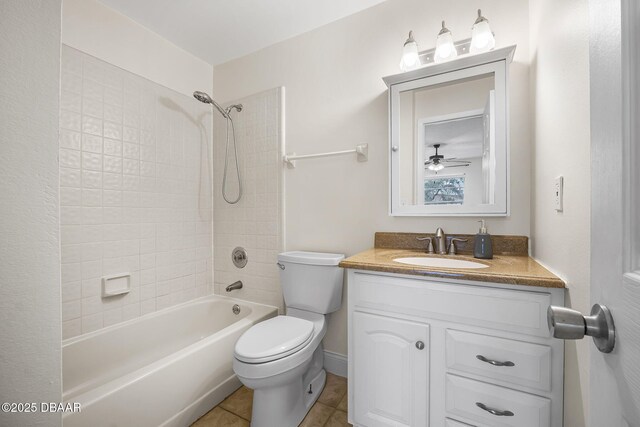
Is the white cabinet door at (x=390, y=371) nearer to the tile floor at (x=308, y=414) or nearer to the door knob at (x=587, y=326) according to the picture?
the tile floor at (x=308, y=414)

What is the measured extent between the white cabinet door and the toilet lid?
28 cm

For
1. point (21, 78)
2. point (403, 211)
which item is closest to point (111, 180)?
point (21, 78)

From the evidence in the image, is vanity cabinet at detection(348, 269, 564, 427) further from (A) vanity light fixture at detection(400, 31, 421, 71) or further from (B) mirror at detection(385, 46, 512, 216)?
(A) vanity light fixture at detection(400, 31, 421, 71)

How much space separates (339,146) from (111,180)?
1.44 metres

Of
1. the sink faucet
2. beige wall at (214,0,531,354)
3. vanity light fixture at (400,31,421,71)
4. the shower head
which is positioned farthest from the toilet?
the shower head

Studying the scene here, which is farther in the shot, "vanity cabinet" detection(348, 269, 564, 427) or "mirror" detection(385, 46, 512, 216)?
"mirror" detection(385, 46, 512, 216)

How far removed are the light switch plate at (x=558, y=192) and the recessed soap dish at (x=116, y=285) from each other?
7.31 ft

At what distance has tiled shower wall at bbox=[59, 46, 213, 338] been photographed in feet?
4.85

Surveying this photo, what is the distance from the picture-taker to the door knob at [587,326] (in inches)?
13.1

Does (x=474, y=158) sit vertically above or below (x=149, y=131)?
below

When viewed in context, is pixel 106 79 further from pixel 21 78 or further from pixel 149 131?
pixel 21 78

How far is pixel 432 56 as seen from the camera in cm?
147

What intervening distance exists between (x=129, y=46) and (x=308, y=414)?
248 cm

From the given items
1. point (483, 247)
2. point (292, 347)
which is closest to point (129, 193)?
point (292, 347)
